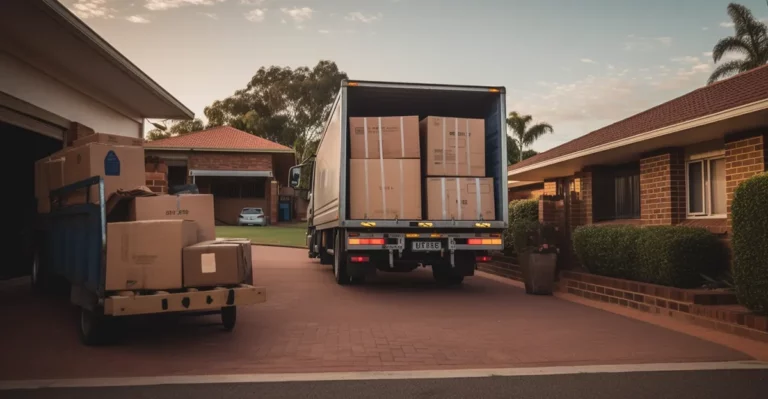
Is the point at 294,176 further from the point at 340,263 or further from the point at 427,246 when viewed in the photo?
the point at 427,246

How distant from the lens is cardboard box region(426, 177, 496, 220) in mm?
10891

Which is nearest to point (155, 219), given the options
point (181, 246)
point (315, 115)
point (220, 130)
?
point (181, 246)

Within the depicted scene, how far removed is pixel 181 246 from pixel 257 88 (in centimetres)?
5362

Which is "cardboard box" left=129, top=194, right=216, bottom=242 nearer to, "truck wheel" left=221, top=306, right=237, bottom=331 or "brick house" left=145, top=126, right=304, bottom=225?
"truck wheel" left=221, top=306, right=237, bottom=331

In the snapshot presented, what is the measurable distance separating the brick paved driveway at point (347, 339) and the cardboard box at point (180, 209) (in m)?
1.17

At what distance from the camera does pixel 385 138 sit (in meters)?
11.0

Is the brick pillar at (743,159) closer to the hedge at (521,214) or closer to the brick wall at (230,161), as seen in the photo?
the hedge at (521,214)

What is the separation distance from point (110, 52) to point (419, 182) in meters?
5.22

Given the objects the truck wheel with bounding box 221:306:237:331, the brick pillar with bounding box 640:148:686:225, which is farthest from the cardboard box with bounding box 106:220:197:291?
the brick pillar with bounding box 640:148:686:225

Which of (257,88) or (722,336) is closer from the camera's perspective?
(722,336)

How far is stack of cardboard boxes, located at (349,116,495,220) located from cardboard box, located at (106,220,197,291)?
466 cm

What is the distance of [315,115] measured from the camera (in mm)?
55156

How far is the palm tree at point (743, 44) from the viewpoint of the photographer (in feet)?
112

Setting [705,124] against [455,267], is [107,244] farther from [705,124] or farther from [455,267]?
[705,124]
